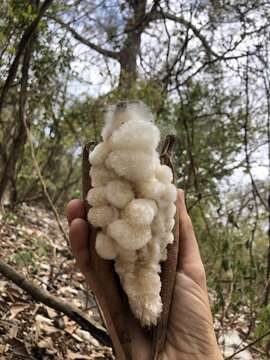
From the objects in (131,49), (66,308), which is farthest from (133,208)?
(131,49)

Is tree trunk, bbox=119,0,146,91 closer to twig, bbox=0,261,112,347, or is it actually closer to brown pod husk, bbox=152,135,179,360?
twig, bbox=0,261,112,347

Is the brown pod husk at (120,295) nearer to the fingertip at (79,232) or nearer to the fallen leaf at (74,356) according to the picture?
the fingertip at (79,232)

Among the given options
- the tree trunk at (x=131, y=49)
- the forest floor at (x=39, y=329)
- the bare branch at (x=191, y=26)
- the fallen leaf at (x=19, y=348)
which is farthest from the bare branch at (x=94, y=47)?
the fallen leaf at (x=19, y=348)

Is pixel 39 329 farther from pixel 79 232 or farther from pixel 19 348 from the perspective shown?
pixel 79 232

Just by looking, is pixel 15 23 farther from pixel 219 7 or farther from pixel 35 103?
pixel 219 7

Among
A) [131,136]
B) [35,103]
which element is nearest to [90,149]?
[131,136]

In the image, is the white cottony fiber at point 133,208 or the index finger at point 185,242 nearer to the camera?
the white cottony fiber at point 133,208

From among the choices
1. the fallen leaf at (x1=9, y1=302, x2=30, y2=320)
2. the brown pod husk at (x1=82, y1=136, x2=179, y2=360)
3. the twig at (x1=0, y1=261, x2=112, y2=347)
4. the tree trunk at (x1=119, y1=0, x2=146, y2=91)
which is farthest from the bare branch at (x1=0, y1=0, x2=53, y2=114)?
the tree trunk at (x1=119, y1=0, x2=146, y2=91)
